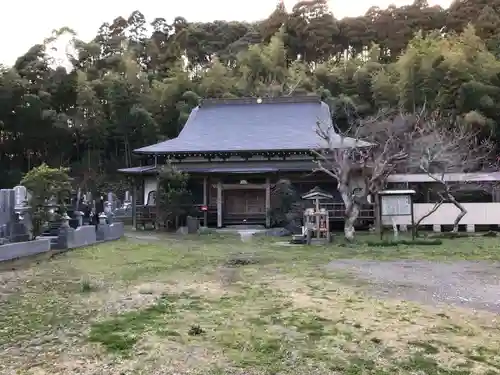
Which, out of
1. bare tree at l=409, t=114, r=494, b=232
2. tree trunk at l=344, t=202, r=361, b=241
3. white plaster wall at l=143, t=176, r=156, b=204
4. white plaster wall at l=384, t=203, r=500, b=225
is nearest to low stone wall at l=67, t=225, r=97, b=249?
tree trunk at l=344, t=202, r=361, b=241

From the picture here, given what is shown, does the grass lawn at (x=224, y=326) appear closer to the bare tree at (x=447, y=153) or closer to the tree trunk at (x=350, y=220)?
the tree trunk at (x=350, y=220)

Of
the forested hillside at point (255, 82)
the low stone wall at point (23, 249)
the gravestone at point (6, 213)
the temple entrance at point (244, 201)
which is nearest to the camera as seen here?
the low stone wall at point (23, 249)

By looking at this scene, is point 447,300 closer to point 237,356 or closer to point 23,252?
point 237,356

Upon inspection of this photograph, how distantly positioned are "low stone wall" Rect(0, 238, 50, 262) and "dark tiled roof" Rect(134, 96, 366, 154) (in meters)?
8.87

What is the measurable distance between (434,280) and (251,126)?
15.6 metres

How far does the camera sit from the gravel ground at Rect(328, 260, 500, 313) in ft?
18.7

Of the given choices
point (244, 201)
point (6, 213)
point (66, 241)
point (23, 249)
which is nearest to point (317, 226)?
point (66, 241)

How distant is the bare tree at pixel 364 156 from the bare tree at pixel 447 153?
0.55 m

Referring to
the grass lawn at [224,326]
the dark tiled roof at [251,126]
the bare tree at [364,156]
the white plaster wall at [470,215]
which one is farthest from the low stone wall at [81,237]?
the white plaster wall at [470,215]

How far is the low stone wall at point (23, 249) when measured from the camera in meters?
8.86

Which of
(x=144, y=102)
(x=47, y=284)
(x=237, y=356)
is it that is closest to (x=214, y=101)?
(x=144, y=102)

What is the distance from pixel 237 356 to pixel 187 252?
7.16 meters

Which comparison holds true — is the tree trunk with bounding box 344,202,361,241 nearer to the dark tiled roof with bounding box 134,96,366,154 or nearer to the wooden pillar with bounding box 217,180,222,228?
the dark tiled roof with bounding box 134,96,366,154

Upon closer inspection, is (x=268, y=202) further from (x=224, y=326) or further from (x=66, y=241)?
(x=224, y=326)
